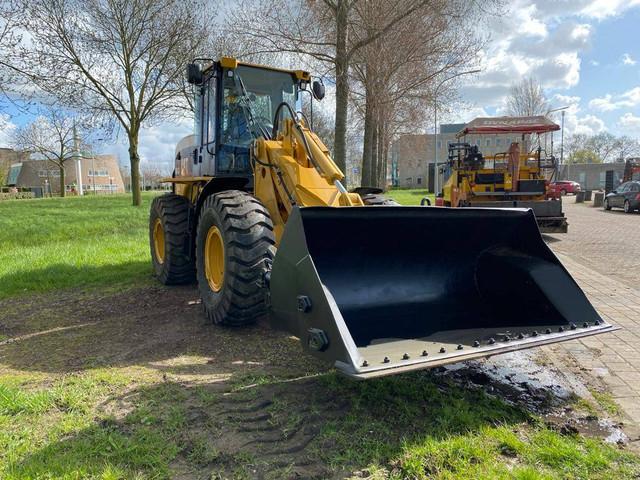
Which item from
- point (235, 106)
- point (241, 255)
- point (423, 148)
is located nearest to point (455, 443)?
point (241, 255)

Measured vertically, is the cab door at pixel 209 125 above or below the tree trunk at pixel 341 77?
below

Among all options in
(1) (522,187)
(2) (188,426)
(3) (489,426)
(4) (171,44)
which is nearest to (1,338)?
(2) (188,426)

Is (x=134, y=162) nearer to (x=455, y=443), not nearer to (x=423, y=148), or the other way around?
(x=423, y=148)

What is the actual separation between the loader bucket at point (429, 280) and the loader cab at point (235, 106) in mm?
2264

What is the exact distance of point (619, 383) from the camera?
390 cm

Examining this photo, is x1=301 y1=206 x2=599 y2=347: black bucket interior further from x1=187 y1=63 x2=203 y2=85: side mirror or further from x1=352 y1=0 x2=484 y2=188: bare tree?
x1=352 y1=0 x2=484 y2=188: bare tree

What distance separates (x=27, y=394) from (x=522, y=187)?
1205cm

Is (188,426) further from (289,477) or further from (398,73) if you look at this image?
(398,73)

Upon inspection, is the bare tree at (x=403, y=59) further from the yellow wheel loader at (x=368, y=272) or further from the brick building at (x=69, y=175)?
the brick building at (x=69, y=175)

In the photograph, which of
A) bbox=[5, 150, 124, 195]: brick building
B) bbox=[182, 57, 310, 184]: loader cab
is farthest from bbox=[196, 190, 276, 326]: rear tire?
bbox=[5, 150, 124, 195]: brick building

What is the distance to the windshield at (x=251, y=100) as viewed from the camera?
5.81 meters

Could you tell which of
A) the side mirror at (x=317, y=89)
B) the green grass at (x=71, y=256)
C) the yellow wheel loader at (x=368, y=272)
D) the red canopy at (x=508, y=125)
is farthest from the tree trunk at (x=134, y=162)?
the yellow wheel loader at (x=368, y=272)

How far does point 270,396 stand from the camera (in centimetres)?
351

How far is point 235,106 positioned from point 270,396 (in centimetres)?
360
